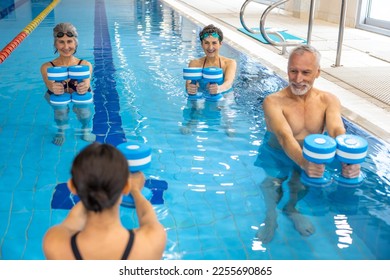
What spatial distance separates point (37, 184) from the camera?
3.30 meters

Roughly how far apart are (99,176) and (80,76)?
3.21 m

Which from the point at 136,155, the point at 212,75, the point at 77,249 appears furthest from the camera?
the point at 212,75

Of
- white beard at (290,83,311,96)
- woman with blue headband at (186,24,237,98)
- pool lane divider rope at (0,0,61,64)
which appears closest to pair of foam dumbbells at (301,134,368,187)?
white beard at (290,83,311,96)

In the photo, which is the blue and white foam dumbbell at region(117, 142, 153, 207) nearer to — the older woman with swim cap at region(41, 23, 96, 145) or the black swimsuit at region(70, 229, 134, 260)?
the black swimsuit at region(70, 229, 134, 260)

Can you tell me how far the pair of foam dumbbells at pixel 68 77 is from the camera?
178 inches

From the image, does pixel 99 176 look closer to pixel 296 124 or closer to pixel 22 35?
pixel 296 124

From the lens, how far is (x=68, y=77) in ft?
15.2

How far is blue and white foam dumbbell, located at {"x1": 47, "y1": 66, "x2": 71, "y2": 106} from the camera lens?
451 centimetres

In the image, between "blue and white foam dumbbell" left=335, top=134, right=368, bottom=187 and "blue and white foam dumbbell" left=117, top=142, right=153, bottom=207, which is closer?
"blue and white foam dumbbell" left=117, top=142, right=153, bottom=207

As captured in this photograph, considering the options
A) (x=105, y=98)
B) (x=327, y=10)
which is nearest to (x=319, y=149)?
(x=105, y=98)

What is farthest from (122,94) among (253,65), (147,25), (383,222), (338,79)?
(147,25)

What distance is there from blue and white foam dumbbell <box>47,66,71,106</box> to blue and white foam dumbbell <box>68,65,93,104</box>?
0.18 ft

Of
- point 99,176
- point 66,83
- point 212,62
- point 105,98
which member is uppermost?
point 99,176
